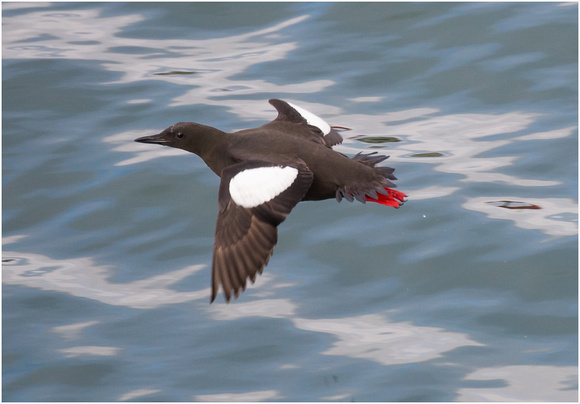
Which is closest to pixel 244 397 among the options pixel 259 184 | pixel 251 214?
pixel 251 214

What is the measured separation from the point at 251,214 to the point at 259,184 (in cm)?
16

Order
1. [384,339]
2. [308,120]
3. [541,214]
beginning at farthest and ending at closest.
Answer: [541,214], [308,120], [384,339]

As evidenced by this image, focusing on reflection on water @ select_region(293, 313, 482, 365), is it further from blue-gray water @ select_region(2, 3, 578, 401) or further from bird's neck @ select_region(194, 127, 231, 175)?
bird's neck @ select_region(194, 127, 231, 175)

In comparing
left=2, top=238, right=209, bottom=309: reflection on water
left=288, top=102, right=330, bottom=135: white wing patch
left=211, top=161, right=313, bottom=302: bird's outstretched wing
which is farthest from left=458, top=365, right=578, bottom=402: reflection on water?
left=288, top=102, right=330, bottom=135: white wing patch

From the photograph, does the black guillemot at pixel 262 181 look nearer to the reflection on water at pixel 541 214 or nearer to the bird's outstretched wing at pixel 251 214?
the bird's outstretched wing at pixel 251 214

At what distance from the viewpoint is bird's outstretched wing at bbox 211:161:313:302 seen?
472 centimetres

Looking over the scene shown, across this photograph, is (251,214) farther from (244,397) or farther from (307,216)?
(307,216)

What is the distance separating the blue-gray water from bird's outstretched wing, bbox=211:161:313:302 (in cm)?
82

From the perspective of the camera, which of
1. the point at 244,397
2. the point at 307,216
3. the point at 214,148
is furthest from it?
the point at 307,216

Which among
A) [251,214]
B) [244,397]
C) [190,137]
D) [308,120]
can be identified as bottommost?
[244,397]

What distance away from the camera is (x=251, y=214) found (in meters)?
4.92

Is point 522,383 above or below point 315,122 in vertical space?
below

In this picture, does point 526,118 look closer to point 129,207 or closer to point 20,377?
point 129,207

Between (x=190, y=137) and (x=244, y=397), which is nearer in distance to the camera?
(x=244, y=397)
